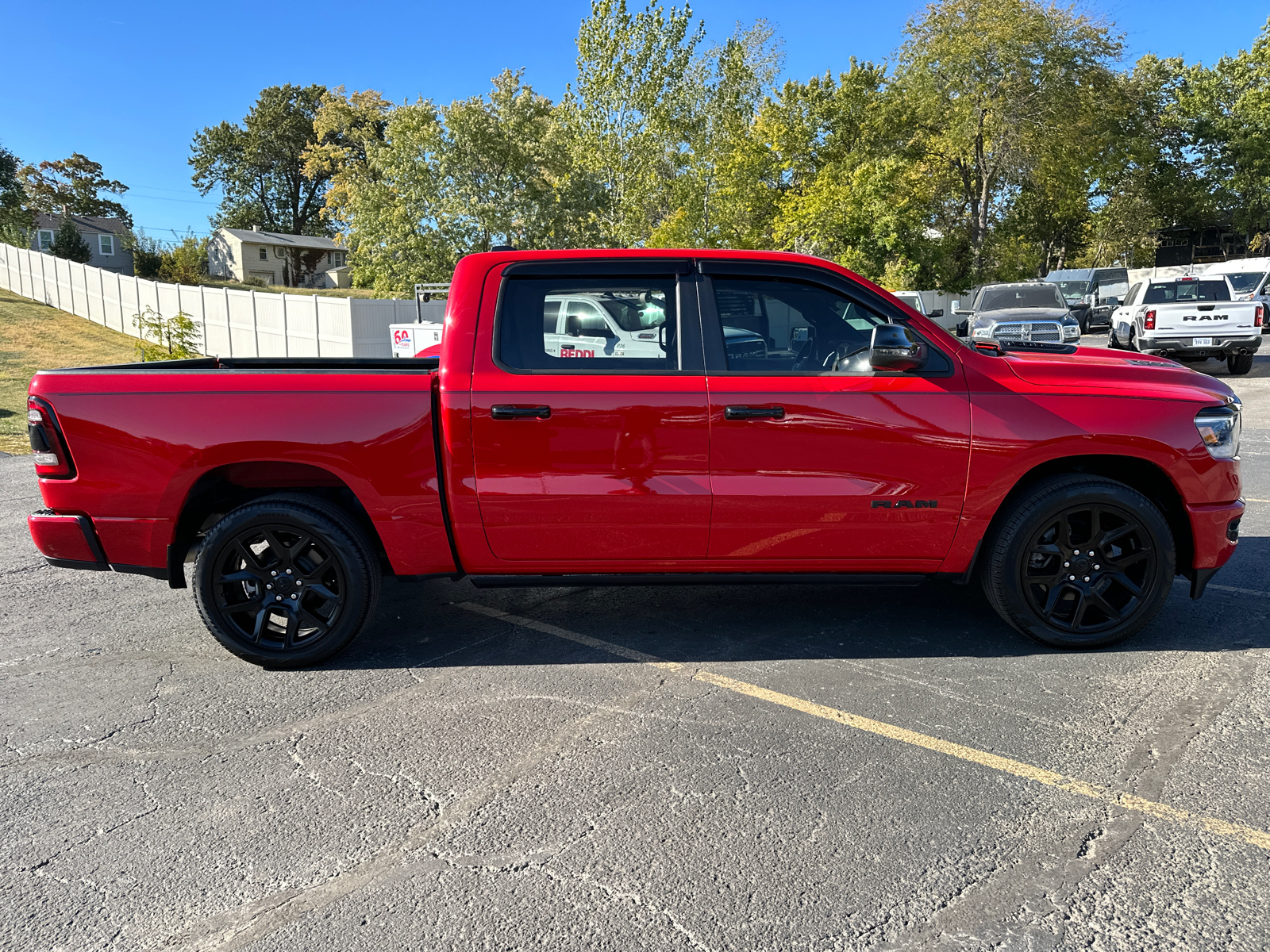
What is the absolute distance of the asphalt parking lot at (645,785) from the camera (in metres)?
2.55

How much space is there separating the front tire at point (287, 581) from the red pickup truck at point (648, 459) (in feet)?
0.04

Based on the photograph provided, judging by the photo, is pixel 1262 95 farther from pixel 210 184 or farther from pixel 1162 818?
pixel 210 184

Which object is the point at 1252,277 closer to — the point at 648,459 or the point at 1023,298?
the point at 1023,298

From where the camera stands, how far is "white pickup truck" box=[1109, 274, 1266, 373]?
17.0m

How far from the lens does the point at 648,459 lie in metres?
4.16

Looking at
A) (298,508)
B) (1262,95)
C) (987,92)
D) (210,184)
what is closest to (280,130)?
(210,184)

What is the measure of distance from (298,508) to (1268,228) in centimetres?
6176

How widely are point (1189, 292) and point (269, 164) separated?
251 feet

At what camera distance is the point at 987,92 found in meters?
41.1

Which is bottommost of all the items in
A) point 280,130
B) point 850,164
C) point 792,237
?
point 792,237

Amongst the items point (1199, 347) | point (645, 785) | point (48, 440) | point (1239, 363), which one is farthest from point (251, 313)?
point (645, 785)

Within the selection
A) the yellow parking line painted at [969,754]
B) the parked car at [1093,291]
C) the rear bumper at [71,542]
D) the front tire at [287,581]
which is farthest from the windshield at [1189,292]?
the rear bumper at [71,542]

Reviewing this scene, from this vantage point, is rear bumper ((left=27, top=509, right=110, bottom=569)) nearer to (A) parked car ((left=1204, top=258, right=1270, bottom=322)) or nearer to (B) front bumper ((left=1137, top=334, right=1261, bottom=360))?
(B) front bumper ((left=1137, top=334, right=1261, bottom=360))

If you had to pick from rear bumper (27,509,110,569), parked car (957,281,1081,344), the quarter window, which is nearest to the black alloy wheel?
the quarter window
